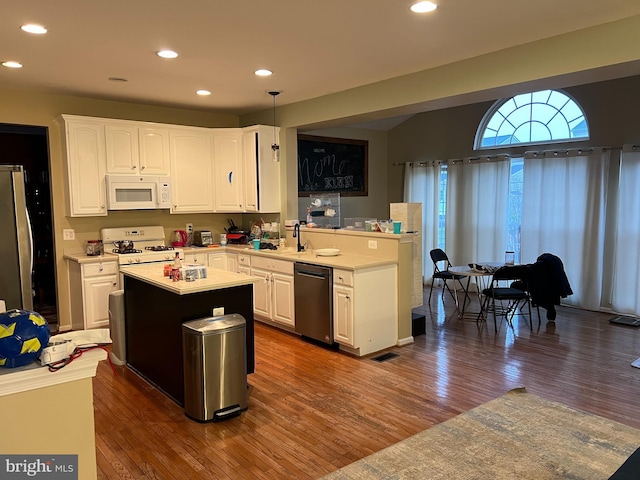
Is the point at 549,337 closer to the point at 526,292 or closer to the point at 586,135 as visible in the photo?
the point at 526,292

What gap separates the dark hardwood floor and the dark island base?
112mm

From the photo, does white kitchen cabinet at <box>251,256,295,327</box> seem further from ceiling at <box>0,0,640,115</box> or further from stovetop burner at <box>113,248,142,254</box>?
ceiling at <box>0,0,640,115</box>

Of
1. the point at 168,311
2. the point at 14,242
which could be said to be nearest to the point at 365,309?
the point at 168,311

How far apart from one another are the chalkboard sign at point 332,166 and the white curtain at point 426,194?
29.7 inches

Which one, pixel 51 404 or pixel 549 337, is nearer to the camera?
pixel 51 404

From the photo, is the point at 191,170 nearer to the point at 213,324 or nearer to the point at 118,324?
the point at 118,324

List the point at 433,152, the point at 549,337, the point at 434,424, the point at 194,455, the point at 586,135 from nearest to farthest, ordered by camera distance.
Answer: the point at 194,455 → the point at 434,424 → the point at 549,337 → the point at 586,135 → the point at 433,152

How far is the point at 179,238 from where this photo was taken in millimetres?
6203

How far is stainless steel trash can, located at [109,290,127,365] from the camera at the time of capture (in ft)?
13.8

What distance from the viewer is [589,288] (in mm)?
6023

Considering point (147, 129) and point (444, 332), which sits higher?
point (147, 129)

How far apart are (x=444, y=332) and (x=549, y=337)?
1.06m

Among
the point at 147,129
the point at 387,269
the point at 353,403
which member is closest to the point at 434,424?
the point at 353,403

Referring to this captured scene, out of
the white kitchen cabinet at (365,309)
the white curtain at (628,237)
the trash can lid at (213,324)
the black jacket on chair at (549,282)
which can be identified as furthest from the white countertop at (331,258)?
the white curtain at (628,237)
